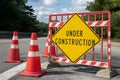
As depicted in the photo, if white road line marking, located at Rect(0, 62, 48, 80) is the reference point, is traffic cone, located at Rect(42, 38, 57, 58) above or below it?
above

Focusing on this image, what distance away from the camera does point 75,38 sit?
9.43 m

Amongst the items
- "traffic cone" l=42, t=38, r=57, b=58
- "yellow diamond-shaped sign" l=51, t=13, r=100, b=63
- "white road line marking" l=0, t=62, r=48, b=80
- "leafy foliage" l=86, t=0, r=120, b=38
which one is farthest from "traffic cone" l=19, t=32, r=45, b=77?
"leafy foliage" l=86, t=0, r=120, b=38

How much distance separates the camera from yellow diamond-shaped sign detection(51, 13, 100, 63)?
926cm

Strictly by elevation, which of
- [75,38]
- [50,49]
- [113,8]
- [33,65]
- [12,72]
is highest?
[113,8]

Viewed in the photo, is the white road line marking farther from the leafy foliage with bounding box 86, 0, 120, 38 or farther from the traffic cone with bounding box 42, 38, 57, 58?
the leafy foliage with bounding box 86, 0, 120, 38

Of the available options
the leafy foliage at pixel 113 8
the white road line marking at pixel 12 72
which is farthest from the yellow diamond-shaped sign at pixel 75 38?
the leafy foliage at pixel 113 8

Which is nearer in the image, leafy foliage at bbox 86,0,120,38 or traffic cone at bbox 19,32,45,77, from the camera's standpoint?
traffic cone at bbox 19,32,45,77

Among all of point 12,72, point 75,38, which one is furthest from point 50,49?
point 12,72

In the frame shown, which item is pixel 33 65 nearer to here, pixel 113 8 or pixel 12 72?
pixel 12 72

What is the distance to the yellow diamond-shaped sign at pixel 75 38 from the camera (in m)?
9.26

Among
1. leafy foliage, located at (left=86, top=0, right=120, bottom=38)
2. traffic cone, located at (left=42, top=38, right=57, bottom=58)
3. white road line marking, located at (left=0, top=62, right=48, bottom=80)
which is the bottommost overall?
white road line marking, located at (left=0, top=62, right=48, bottom=80)

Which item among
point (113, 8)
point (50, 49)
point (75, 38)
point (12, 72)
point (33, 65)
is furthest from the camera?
point (113, 8)

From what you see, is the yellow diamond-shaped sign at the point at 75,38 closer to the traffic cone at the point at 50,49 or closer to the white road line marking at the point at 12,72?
the traffic cone at the point at 50,49

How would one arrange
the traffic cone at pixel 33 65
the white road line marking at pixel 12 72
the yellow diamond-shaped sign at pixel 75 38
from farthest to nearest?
the yellow diamond-shaped sign at pixel 75 38 → the traffic cone at pixel 33 65 → the white road line marking at pixel 12 72
